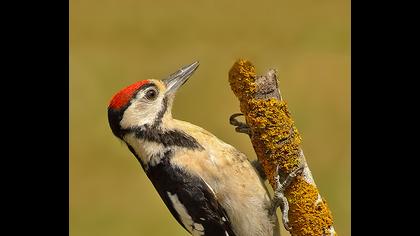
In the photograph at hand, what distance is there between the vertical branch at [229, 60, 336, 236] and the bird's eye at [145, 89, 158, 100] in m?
0.52

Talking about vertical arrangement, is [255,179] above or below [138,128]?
below

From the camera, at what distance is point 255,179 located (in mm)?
3902

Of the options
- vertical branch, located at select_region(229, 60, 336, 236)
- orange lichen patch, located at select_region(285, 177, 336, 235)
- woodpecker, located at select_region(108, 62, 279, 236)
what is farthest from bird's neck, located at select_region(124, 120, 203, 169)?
orange lichen patch, located at select_region(285, 177, 336, 235)

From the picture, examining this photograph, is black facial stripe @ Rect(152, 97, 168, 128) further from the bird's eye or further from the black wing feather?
the black wing feather

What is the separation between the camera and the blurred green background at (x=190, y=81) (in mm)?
3471

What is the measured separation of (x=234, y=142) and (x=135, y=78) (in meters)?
1.30

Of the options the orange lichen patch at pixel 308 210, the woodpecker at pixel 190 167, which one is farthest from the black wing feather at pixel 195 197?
the orange lichen patch at pixel 308 210

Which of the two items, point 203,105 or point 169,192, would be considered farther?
point 203,105

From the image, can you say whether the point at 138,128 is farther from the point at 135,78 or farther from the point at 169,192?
the point at 135,78

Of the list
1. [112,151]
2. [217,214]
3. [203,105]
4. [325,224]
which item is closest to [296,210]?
[325,224]

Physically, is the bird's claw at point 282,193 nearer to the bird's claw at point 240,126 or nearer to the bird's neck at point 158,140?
the bird's claw at point 240,126

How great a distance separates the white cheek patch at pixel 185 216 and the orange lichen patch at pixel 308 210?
21.5 inches

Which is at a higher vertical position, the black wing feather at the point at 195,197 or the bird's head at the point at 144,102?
the bird's head at the point at 144,102

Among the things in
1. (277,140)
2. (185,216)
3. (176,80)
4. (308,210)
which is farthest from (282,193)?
(176,80)
